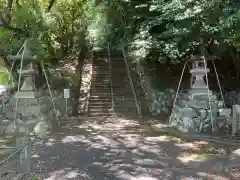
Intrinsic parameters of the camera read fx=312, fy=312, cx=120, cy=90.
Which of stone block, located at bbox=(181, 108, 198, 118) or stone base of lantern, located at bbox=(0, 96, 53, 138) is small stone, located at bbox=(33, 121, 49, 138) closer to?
stone base of lantern, located at bbox=(0, 96, 53, 138)

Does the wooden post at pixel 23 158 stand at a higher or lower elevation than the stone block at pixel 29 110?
lower

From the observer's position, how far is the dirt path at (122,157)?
18.4 ft

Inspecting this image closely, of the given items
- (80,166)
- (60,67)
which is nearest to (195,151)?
(80,166)

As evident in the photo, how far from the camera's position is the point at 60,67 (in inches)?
565

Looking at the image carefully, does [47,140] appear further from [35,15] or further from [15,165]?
[35,15]

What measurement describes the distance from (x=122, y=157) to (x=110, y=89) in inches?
271

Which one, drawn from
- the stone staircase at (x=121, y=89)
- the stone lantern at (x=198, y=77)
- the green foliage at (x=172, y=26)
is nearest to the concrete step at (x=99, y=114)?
the stone staircase at (x=121, y=89)

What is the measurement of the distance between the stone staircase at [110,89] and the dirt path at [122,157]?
107 inches

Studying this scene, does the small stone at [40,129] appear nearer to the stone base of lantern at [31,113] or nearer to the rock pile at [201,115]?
the stone base of lantern at [31,113]

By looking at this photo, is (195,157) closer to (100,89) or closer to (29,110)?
(29,110)

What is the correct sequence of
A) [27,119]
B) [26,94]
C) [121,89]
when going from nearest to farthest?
[27,119] → [26,94] → [121,89]

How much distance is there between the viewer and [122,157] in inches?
261

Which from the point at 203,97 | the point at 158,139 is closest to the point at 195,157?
the point at 158,139

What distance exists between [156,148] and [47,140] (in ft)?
9.47
